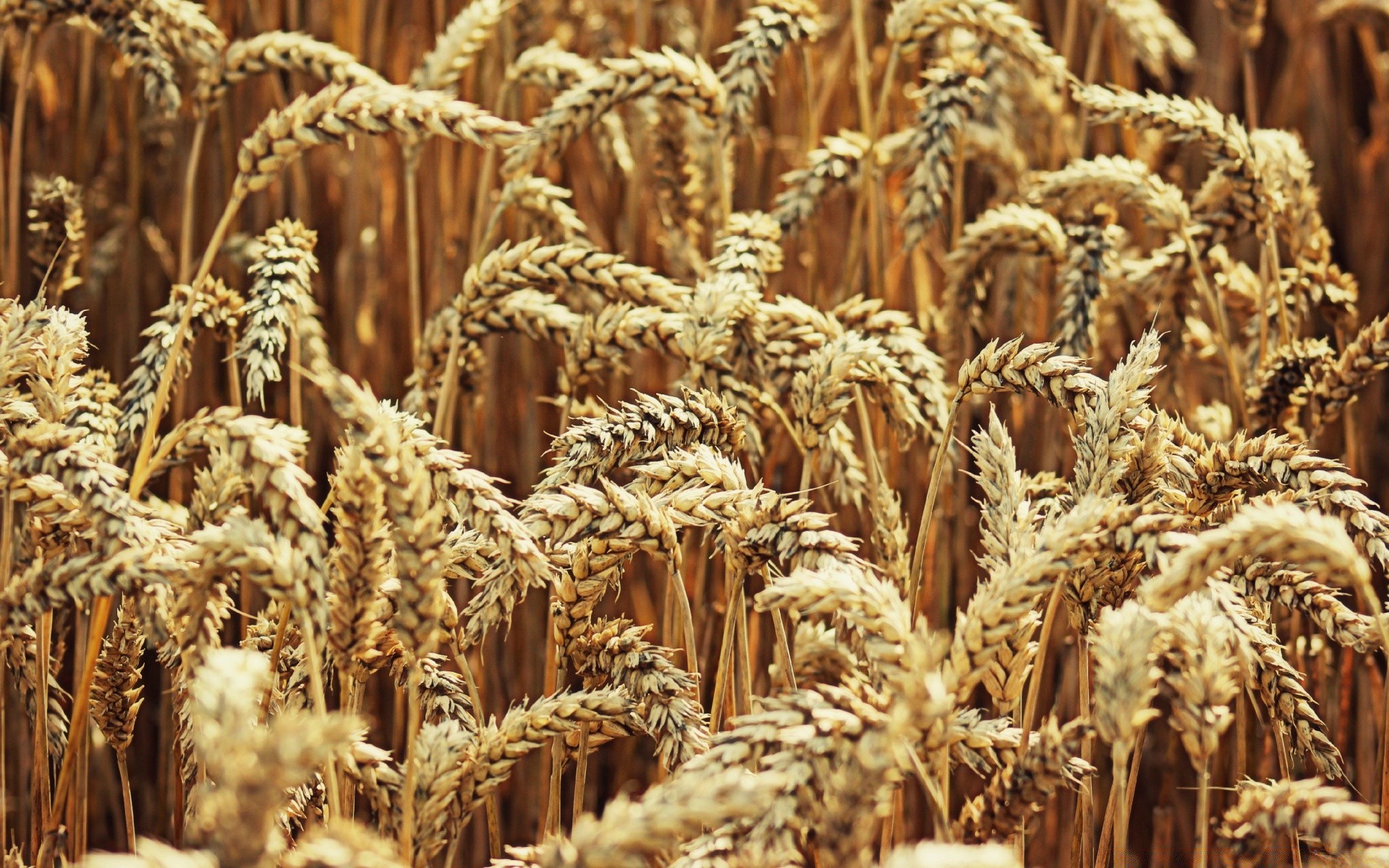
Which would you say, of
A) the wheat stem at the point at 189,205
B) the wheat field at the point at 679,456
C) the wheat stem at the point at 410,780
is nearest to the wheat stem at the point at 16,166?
the wheat field at the point at 679,456

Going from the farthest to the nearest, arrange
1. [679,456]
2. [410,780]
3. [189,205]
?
[189,205] → [679,456] → [410,780]

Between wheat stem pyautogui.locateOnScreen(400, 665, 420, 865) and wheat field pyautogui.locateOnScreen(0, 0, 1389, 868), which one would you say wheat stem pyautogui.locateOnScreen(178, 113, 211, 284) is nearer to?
wheat field pyautogui.locateOnScreen(0, 0, 1389, 868)

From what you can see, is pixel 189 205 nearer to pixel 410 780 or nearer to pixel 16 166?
pixel 16 166

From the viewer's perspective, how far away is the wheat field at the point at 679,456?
3.79 ft

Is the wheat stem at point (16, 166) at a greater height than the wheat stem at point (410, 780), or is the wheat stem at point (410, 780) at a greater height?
the wheat stem at point (16, 166)

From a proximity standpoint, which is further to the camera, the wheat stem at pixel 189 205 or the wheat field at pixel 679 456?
the wheat stem at pixel 189 205

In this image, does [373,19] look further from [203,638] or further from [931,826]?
[931,826]

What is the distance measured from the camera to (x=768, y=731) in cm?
113

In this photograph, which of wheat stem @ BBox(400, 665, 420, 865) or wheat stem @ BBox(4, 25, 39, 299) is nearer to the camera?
wheat stem @ BBox(400, 665, 420, 865)

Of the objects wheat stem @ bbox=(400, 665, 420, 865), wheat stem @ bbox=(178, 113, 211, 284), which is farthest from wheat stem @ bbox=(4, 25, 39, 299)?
wheat stem @ bbox=(400, 665, 420, 865)

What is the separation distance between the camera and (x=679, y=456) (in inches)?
57.8

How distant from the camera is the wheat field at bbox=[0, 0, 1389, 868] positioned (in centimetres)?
116

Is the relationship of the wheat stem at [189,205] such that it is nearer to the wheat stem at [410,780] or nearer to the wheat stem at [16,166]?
the wheat stem at [16,166]

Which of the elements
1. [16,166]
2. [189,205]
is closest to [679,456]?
[189,205]
